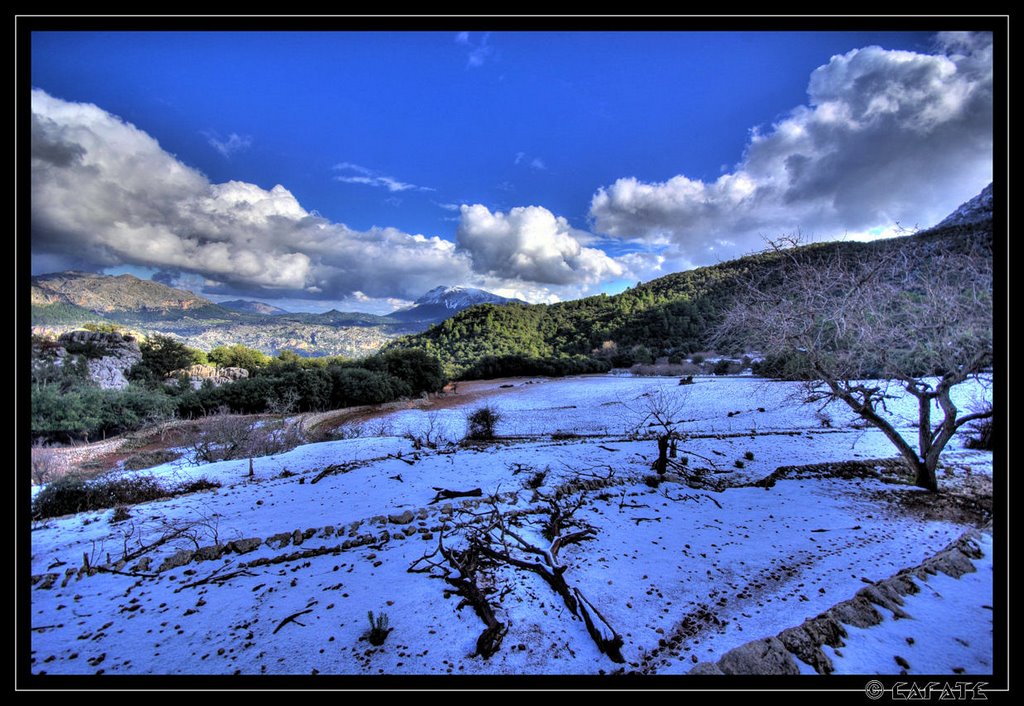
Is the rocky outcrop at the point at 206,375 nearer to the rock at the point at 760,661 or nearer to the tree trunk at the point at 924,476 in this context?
the rock at the point at 760,661

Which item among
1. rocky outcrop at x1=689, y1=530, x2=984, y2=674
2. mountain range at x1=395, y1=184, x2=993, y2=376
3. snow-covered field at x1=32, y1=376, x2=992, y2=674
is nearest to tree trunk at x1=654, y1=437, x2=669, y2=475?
snow-covered field at x1=32, y1=376, x2=992, y2=674

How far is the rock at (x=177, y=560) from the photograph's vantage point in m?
2.20

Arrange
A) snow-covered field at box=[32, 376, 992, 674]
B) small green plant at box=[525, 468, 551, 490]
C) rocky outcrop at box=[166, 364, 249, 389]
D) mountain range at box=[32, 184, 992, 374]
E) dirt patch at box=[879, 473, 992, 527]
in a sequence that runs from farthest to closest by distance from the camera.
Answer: rocky outcrop at box=[166, 364, 249, 389] < small green plant at box=[525, 468, 551, 490] < mountain range at box=[32, 184, 992, 374] < dirt patch at box=[879, 473, 992, 527] < snow-covered field at box=[32, 376, 992, 674]

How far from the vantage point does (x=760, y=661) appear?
4.69 feet

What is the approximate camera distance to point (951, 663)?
1478mm

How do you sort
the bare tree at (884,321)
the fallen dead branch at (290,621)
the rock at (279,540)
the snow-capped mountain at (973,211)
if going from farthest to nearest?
the rock at (279,540)
the bare tree at (884,321)
the snow-capped mountain at (973,211)
the fallen dead branch at (290,621)

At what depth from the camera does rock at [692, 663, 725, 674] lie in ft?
4.67

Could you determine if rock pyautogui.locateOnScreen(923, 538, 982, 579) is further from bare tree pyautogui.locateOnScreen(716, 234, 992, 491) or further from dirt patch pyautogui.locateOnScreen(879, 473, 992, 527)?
bare tree pyautogui.locateOnScreen(716, 234, 992, 491)

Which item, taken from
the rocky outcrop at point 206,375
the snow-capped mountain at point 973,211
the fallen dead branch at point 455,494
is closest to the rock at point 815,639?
the snow-capped mountain at point 973,211

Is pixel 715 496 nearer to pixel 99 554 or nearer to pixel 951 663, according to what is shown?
pixel 951 663

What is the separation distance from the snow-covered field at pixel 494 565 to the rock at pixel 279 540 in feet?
0.19

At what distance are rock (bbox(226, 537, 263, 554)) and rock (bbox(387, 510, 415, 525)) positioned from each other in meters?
0.97
